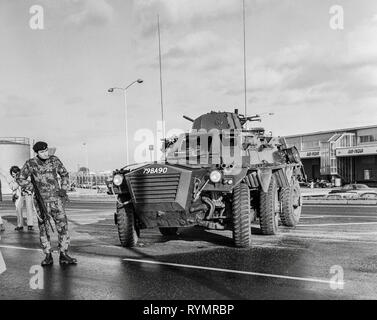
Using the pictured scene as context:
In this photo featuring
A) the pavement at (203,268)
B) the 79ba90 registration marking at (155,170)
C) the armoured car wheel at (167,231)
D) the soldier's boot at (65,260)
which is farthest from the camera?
the armoured car wheel at (167,231)

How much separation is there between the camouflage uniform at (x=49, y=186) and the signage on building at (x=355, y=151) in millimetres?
50005

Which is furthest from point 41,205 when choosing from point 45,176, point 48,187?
point 45,176

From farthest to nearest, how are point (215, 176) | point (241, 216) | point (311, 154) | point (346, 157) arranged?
point (311, 154), point (346, 157), point (241, 216), point (215, 176)

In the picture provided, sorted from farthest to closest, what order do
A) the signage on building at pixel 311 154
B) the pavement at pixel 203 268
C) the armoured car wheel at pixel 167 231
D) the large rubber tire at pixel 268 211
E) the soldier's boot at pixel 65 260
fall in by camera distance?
the signage on building at pixel 311 154
the armoured car wheel at pixel 167 231
the large rubber tire at pixel 268 211
the soldier's boot at pixel 65 260
the pavement at pixel 203 268

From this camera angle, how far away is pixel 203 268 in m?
6.98

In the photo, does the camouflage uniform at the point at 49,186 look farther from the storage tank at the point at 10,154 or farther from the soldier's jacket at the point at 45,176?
the storage tank at the point at 10,154

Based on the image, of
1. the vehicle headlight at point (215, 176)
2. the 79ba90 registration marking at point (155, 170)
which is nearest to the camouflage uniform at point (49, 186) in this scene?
the 79ba90 registration marking at point (155, 170)

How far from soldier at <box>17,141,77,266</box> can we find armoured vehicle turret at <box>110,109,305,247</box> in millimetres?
1575

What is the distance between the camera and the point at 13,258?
8336 mm

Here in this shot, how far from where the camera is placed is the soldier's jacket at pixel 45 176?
749cm

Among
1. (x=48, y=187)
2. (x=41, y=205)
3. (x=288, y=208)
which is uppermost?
(x=48, y=187)

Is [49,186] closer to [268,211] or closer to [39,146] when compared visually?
[39,146]

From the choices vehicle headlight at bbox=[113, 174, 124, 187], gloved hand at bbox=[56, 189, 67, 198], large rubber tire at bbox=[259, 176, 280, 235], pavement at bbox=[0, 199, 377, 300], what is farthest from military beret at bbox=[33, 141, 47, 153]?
large rubber tire at bbox=[259, 176, 280, 235]

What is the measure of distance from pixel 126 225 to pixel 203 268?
2617 millimetres
